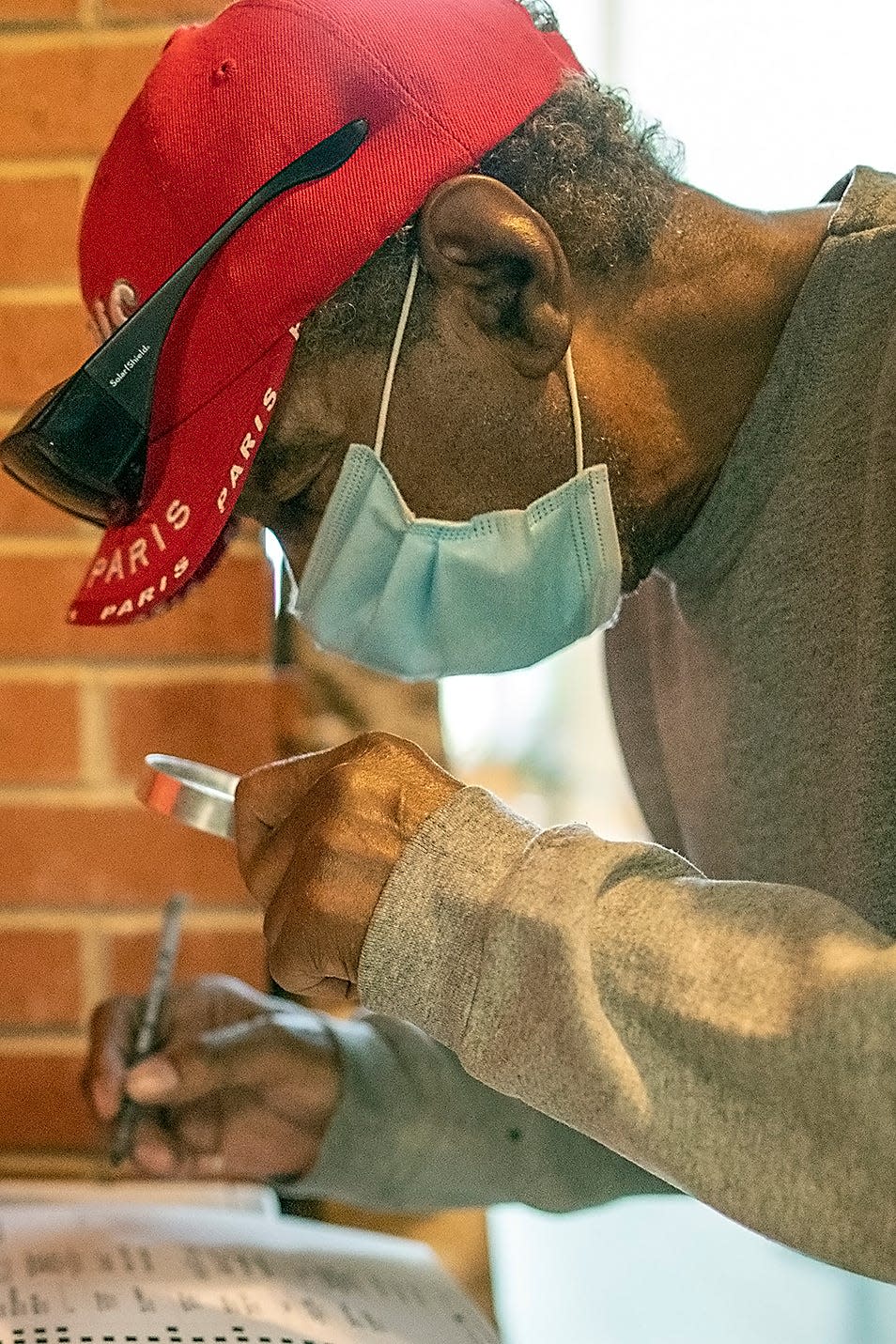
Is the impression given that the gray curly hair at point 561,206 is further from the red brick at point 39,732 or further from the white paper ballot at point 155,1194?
the white paper ballot at point 155,1194

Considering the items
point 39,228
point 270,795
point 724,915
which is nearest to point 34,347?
point 39,228

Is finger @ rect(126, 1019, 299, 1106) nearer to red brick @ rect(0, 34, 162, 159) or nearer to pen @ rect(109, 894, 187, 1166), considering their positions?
pen @ rect(109, 894, 187, 1166)

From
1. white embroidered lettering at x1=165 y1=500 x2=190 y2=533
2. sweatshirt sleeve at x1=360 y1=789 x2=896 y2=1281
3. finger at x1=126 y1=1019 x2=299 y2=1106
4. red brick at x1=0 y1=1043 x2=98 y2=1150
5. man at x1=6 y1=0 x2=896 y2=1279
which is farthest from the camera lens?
red brick at x1=0 y1=1043 x2=98 y2=1150

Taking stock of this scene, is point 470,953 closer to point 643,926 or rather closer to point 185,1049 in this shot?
point 643,926

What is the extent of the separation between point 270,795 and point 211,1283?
300 mm

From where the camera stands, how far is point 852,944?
0.59 meters

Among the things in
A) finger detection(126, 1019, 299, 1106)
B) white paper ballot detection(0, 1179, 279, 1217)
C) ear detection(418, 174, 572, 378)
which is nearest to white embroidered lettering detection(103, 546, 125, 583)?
ear detection(418, 174, 572, 378)

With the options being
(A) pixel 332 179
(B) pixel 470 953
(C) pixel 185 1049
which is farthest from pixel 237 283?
(C) pixel 185 1049

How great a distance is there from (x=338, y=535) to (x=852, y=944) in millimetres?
375

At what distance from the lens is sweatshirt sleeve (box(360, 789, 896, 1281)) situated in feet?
1.85

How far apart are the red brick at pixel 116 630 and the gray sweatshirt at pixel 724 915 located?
11.6 inches

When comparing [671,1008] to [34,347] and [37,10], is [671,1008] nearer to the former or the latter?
[34,347]

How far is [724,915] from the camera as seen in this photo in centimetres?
61

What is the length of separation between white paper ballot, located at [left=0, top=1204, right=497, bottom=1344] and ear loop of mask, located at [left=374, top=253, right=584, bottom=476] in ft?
1.56
